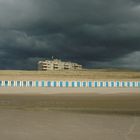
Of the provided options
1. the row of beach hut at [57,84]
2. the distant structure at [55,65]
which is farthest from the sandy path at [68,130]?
the distant structure at [55,65]

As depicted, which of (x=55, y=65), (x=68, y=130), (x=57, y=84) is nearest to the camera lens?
(x=68, y=130)

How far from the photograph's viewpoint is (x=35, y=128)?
8734mm

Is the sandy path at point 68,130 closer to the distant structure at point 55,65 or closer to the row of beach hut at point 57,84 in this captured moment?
the row of beach hut at point 57,84

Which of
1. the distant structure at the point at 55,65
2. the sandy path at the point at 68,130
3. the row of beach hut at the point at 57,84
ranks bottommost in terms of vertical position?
the sandy path at the point at 68,130

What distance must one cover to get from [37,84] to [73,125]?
88.8 feet

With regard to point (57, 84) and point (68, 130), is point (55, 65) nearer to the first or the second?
point (57, 84)

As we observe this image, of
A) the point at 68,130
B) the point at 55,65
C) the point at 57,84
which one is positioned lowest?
the point at 68,130

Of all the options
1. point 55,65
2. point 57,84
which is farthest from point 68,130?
point 55,65

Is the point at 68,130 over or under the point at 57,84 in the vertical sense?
under

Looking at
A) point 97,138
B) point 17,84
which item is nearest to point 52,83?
point 17,84

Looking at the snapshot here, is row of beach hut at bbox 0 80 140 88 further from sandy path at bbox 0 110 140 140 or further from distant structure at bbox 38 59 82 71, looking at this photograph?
distant structure at bbox 38 59 82 71

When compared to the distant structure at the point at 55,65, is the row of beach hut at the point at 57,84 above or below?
below

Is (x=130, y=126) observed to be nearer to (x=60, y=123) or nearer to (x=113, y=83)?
(x=60, y=123)

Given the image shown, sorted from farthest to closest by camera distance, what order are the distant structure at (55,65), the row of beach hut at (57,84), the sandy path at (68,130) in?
the distant structure at (55,65) → the row of beach hut at (57,84) → the sandy path at (68,130)
